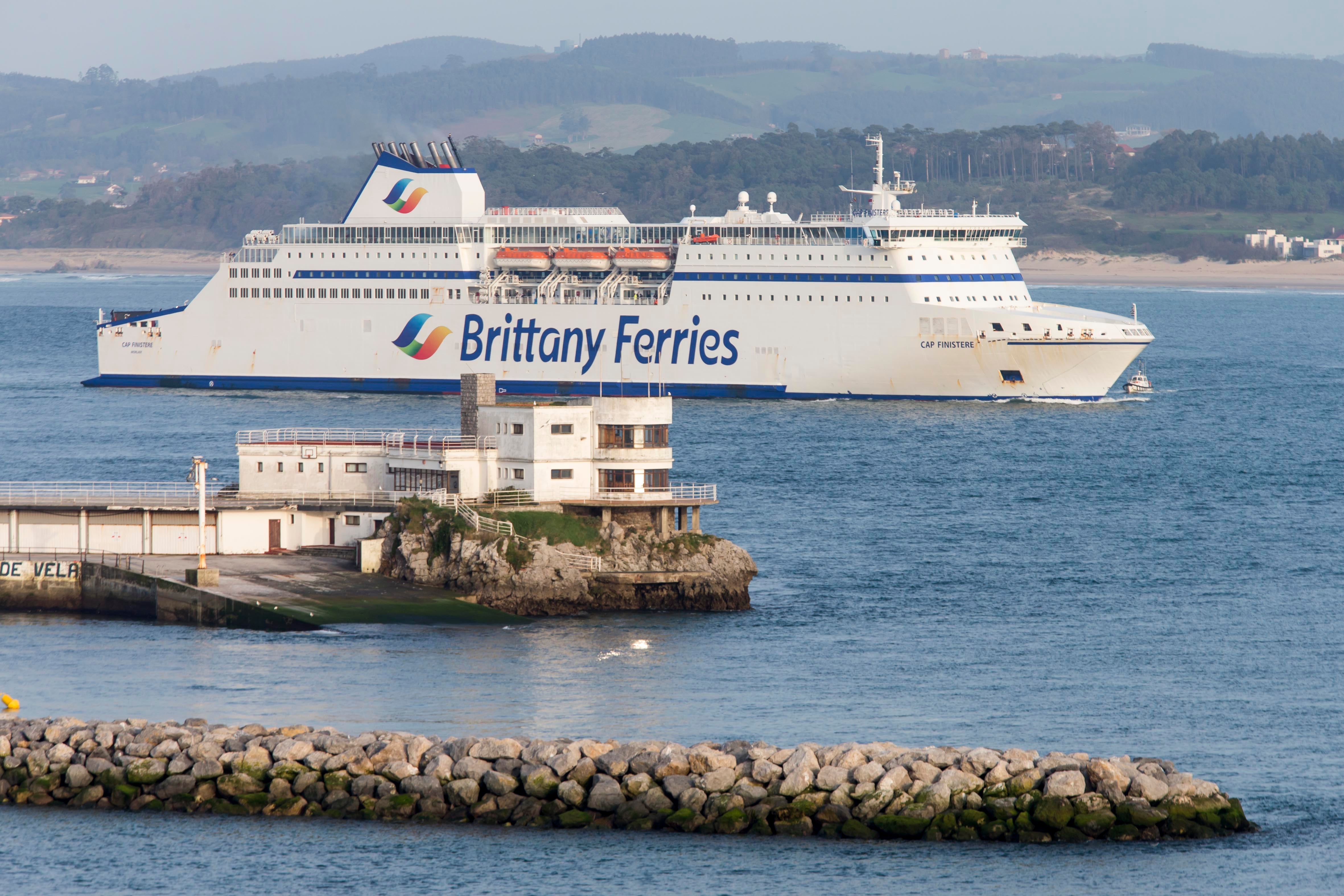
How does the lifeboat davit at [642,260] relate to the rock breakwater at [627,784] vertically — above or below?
above

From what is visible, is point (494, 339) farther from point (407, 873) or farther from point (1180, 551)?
point (407, 873)

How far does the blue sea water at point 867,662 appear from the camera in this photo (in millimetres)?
22406

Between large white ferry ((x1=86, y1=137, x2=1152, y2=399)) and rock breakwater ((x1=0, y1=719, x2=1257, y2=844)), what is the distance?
146 feet

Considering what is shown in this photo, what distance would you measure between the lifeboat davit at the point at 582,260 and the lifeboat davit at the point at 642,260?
0.48m

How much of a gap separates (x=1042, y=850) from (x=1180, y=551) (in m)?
21.3

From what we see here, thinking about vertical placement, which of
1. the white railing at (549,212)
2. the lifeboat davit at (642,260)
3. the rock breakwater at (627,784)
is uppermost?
the white railing at (549,212)

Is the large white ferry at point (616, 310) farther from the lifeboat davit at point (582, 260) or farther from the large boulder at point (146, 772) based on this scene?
the large boulder at point (146, 772)

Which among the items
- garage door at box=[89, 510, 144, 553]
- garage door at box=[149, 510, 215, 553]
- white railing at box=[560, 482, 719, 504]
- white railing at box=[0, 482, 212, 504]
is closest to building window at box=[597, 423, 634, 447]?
white railing at box=[560, 482, 719, 504]

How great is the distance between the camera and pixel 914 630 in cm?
3478

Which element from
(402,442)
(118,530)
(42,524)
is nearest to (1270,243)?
(402,442)

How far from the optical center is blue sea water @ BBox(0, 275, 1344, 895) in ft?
73.5

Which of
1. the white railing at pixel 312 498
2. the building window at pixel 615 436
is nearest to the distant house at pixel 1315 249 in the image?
the building window at pixel 615 436

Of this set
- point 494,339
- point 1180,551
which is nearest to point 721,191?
point 494,339

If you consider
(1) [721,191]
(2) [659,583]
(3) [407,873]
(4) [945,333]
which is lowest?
(3) [407,873]
